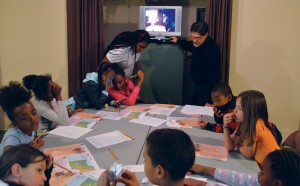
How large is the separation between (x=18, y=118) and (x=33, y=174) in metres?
0.62

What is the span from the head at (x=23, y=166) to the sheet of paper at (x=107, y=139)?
748mm

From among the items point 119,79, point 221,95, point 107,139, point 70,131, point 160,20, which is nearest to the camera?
point 107,139

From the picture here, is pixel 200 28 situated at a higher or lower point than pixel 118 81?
higher

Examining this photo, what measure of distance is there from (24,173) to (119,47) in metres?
2.40

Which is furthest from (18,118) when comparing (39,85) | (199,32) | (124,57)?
(199,32)

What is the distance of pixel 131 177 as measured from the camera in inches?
58.7

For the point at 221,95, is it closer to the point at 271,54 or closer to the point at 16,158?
the point at 16,158

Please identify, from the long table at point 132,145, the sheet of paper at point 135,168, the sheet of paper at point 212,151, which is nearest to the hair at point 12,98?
the long table at point 132,145

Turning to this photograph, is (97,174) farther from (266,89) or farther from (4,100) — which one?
(266,89)

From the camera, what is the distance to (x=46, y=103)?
255cm

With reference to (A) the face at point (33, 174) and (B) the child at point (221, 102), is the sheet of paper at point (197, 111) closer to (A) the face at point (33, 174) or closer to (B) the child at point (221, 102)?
(B) the child at point (221, 102)

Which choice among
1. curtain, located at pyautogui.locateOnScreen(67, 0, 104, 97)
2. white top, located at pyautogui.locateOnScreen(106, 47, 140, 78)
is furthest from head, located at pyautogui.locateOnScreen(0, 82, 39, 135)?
curtain, located at pyautogui.locateOnScreen(67, 0, 104, 97)

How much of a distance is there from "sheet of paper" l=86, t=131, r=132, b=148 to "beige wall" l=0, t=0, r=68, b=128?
2287mm

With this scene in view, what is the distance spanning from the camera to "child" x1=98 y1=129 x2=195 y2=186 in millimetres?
1329
